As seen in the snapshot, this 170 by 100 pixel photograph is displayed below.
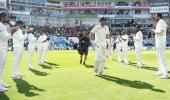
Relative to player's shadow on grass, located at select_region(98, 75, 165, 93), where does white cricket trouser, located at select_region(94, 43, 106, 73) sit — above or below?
above

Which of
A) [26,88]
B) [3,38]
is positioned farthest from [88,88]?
[3,38]

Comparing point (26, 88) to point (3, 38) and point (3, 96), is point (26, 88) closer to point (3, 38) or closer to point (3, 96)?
point (3, 96)

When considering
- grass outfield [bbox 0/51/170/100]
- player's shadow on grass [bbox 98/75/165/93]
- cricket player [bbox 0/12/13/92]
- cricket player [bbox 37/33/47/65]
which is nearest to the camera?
grass outfield [bbox 0/51/170/100]

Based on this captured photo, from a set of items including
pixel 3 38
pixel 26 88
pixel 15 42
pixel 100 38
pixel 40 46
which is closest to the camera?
pixel 3 38

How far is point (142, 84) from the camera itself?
13.8 meters

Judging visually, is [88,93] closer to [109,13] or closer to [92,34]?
[92,34]

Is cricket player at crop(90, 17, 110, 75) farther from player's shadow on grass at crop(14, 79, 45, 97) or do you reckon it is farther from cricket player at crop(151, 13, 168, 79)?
player's shadow on grass at crop(14, 79, 45, 97)

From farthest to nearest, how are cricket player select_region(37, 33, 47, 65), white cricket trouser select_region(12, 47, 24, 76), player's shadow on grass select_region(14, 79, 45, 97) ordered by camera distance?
cricket player select_region(37, 33, 47, 65) < white cricket trouser select_region(12, 47, 24, 76) < player's shadow on grass select_region(14, 79, 45, 97)

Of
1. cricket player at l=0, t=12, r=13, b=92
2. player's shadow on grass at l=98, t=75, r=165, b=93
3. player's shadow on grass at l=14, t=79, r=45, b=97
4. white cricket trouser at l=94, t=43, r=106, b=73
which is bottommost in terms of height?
player's shadow on grass at l=98, t=75, r=165, b=93

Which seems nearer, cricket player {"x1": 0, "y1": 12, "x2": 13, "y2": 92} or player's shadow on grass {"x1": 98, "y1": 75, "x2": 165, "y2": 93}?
cricket player {"x1": 0, "y1": 12, "x2": 13, "y2": 92}

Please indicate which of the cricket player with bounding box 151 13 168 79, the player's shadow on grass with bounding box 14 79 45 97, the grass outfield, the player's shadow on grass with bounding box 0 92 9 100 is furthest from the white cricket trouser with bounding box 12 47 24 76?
A: the cricket player with bounding box 151 13 168 79

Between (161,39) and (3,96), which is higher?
(161,39)

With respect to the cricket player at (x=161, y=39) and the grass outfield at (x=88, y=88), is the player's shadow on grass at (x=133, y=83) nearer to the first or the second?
the grass outfield at (x=88, y=88)

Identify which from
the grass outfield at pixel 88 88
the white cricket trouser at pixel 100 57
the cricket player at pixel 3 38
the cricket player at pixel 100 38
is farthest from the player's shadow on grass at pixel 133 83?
the cricket player at pixel 3 38
